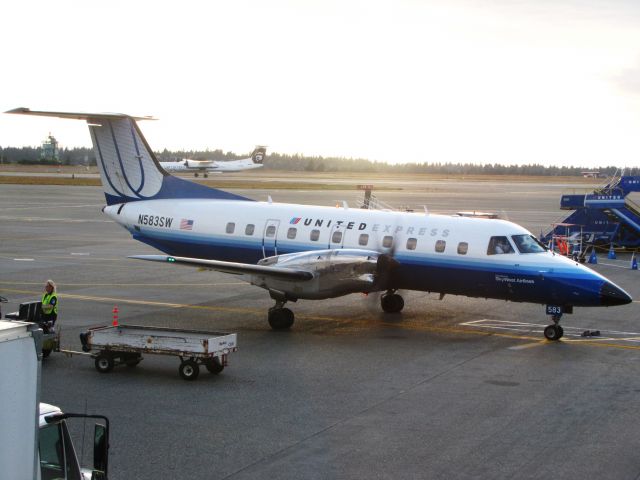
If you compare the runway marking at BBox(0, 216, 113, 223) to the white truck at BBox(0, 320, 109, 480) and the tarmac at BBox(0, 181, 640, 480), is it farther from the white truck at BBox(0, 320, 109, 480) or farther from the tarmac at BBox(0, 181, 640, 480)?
the white truck at BBox(0, 320, 109, 480)

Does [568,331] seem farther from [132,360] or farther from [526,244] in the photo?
[132,360]

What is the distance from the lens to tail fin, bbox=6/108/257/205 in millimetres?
26062

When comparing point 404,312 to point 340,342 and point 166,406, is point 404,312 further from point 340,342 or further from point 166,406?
point 166,406

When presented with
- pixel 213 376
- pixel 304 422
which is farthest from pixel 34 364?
pixel 213 376

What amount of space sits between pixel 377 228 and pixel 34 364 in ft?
56.1

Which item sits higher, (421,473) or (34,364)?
(34,364)

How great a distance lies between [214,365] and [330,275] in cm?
517

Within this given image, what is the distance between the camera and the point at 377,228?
74.7ft

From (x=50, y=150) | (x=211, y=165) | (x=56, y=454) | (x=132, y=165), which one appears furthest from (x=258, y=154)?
(x=56, y=454)

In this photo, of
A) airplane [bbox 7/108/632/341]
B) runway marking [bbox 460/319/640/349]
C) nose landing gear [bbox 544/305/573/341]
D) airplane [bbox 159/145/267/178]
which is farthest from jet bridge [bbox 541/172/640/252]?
airplane [bbox 159/145/267/178]

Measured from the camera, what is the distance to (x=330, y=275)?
20719 millimetres

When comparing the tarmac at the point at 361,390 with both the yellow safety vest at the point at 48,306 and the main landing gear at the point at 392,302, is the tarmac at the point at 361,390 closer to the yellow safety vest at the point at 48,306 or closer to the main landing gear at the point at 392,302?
the main landing gear at the point at 392,302

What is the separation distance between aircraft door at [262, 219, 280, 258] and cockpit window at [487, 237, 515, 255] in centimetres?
636

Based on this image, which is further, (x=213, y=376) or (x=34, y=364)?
(x=213, y=376)
